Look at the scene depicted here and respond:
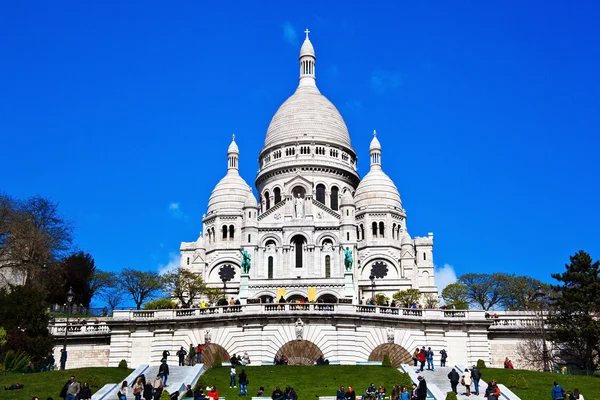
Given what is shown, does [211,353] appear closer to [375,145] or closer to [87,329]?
[87,329]

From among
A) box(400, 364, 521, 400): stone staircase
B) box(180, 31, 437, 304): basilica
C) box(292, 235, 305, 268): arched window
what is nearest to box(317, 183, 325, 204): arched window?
box(180, 31, 437, 304): basilica

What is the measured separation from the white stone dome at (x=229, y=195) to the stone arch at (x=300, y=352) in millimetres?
57318

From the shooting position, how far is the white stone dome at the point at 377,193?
99.9 m

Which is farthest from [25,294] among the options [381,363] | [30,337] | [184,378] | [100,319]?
[381,363]

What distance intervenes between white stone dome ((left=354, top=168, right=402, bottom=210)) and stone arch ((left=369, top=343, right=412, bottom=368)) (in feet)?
179

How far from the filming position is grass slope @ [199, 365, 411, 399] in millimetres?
33344

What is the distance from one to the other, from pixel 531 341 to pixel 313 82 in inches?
2990

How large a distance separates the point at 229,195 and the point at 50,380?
221 feet

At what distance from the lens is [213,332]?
4478 centimetres

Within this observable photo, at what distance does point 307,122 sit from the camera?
107 metres

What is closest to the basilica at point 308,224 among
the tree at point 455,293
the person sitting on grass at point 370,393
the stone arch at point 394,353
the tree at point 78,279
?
the tree at point 455,293

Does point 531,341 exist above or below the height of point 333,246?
below

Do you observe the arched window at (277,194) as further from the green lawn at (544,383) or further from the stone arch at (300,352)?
the green lawn at (544,383)

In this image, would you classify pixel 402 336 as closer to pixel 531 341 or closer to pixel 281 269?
pixel 531 341
